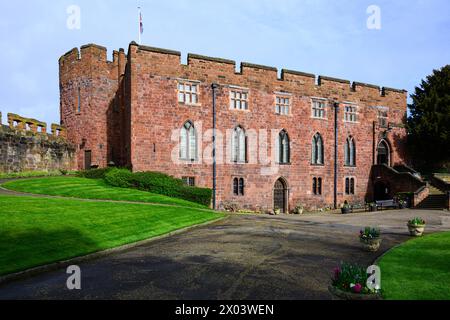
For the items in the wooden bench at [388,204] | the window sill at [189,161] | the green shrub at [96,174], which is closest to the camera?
the window sill at [189,161]

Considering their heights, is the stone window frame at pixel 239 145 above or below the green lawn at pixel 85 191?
above

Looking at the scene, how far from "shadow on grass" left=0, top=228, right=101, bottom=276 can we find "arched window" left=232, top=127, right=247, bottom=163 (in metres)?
18.3

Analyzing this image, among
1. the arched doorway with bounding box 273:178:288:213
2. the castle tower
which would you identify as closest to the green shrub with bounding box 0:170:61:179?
the castle tower

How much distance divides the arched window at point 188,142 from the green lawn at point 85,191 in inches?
214

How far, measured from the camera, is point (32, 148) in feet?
92.2

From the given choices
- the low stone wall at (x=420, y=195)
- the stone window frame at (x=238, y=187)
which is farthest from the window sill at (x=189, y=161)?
the low stone wall at (x=420, y=195)

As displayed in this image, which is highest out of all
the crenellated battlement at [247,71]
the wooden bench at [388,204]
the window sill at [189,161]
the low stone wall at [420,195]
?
the crenellated battlement at [247,71]

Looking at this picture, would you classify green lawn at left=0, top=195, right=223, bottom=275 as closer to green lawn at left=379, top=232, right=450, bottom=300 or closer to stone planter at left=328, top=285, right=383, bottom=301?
stone planter at left=328, top=285, right=383, bottom=301

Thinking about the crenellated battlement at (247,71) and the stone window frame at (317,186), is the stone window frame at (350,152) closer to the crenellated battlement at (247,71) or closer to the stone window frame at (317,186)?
the stone window frame at (317,186)

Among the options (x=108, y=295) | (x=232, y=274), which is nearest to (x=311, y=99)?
(x=232, y=274)

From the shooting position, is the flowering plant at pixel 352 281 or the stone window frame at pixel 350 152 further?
the stone window frame at pixel 350 152

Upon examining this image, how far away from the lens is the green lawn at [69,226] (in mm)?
9500

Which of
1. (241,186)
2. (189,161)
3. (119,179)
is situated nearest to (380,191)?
(241,186)

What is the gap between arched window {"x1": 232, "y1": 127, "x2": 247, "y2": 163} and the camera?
1125 inches
